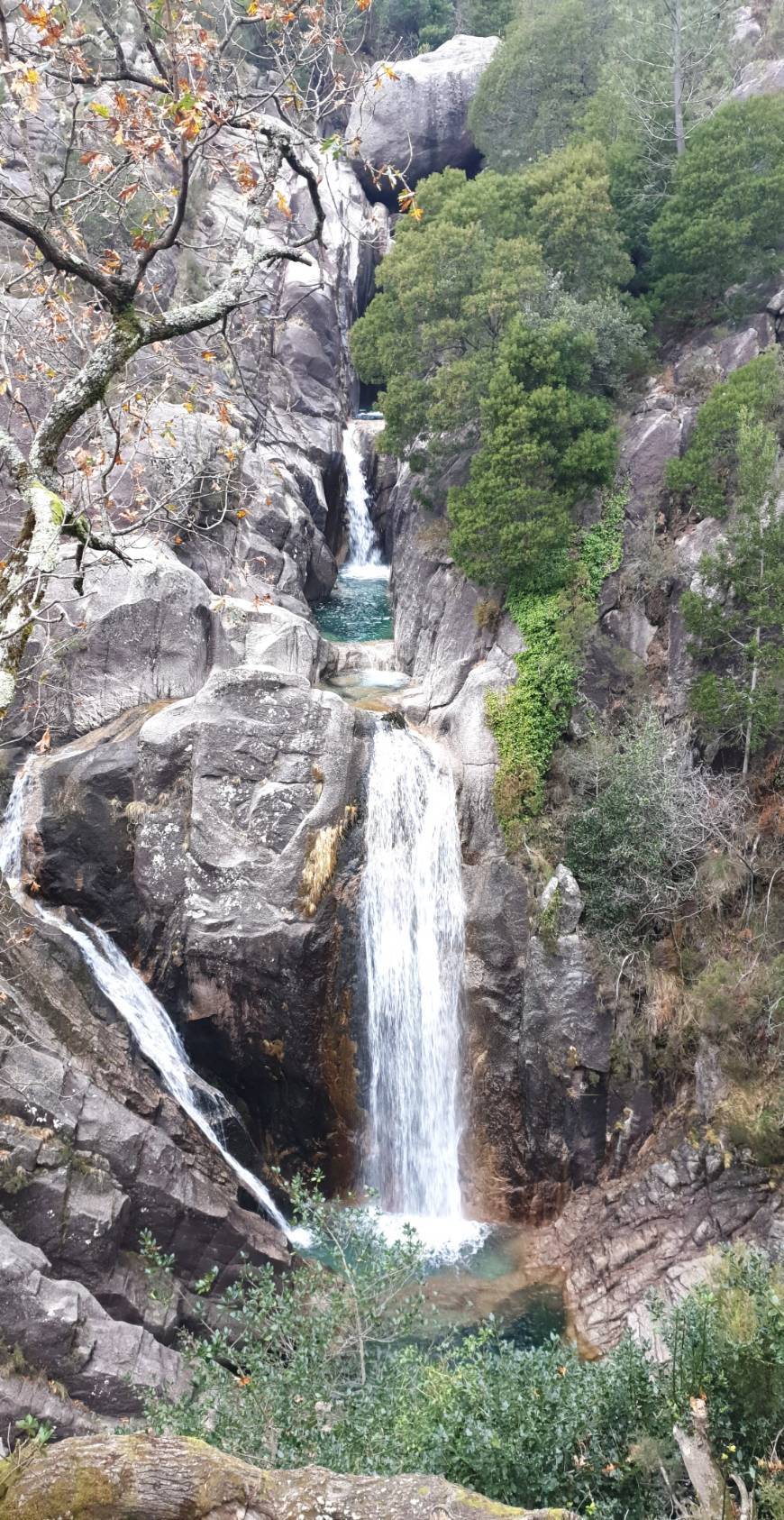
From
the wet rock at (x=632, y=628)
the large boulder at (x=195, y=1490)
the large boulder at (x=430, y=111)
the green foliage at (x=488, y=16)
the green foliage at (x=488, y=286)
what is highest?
the green foliage at (x=488, y=16)

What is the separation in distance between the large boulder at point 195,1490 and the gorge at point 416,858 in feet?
0.09

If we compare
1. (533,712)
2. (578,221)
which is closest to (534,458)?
(533,712)

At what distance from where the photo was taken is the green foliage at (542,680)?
1595 centimetres

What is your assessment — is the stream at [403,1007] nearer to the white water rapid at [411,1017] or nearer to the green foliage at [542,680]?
the white water rapid at [411,1017]

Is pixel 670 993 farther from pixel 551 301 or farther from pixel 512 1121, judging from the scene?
pixel 551 301

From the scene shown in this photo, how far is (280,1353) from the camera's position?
830 cm

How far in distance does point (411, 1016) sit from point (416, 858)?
264cm

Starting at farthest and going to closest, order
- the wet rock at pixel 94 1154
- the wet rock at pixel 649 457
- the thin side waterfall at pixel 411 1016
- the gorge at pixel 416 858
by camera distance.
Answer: the wet rock at pixel 649 457 < the thin side waterfall at pixel 411 1016 < the wet rock at pixel 94 1154 < the gorge at pixel 416 858

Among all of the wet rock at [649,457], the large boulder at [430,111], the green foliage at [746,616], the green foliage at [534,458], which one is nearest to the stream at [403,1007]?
the green foliage at [534,458]

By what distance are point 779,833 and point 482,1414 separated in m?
10.2

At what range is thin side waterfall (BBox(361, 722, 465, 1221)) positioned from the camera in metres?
14.9

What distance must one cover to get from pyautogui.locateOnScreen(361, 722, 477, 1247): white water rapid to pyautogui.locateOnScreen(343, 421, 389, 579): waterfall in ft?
51.1

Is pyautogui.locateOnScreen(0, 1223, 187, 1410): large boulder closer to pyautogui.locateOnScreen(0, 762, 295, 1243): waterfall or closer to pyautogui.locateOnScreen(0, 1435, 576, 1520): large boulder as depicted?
pyautogui.locateOnScreen(0, 762, 295, 1243): waterfall

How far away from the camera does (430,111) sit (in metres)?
→ 33.7
